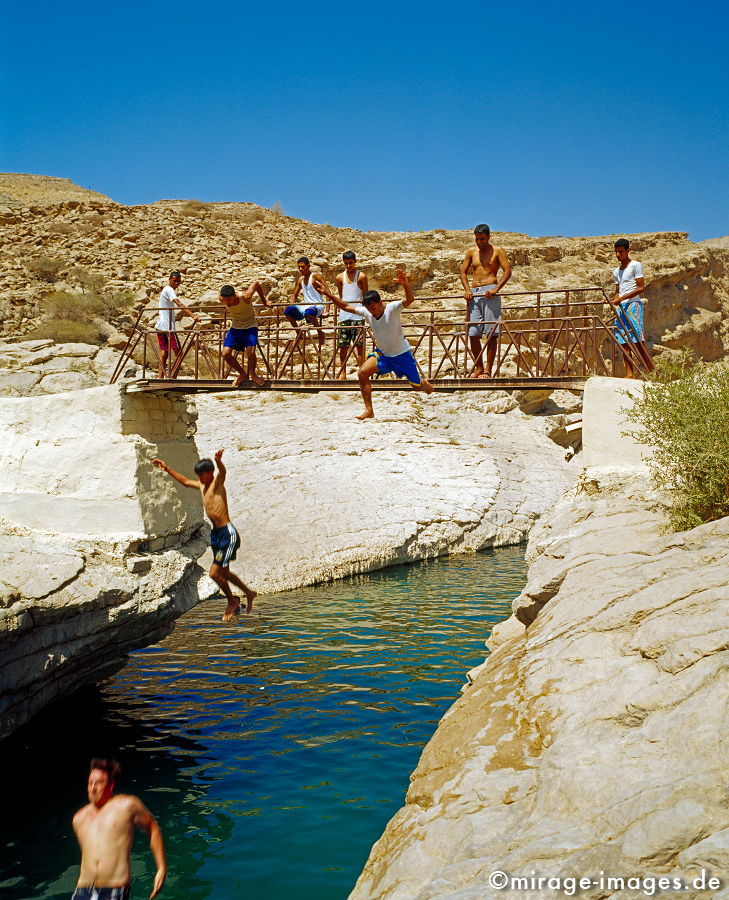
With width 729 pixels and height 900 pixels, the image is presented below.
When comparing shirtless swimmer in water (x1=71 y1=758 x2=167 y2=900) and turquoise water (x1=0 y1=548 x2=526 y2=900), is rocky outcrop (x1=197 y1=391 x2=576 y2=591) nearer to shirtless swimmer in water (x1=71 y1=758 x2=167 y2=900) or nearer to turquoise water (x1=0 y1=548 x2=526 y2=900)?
turquoise water (x1=0 y1=548 x2=526 y2=900)

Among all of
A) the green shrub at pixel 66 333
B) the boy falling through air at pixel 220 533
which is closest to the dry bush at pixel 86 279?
the green shrub at pixel 66 333

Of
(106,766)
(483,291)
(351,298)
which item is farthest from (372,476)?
(106,766)

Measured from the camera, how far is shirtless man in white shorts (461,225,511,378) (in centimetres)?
1246

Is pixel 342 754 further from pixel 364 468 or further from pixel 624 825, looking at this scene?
pixel 364 468

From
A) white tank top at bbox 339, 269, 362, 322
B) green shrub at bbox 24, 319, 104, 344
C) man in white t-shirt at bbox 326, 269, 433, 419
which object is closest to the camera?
man in white t-shirt at bbox 326, 269, 433, 419

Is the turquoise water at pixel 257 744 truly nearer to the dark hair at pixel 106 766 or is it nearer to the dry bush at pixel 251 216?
the dark hair at pixel 106 766

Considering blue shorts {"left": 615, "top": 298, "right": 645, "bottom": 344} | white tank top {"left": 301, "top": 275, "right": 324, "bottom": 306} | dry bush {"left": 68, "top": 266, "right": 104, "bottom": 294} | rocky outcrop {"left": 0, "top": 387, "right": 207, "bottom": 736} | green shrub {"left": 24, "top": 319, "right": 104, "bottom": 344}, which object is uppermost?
dry bush {"left": 68, "top": 266, "right": 104, "bottom": 294}

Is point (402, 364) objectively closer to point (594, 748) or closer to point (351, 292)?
point (351, 292)

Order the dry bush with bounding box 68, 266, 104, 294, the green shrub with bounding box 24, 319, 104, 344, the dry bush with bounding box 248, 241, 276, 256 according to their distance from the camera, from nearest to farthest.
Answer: the green shrub with bounding box 24, 319, 104, 344 < the dry bush with bounding box 68, 266, 104, 294 < the dry bush with bounding box 248, 241, 276, 256

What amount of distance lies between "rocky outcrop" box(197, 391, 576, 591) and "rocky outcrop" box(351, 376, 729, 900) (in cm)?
1295

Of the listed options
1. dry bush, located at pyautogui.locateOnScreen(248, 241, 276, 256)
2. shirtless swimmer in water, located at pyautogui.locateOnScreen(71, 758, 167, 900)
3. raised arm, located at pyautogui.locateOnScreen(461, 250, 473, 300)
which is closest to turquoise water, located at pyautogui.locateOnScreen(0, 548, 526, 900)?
shirtless swimmer in water, located at pyautogui.locateOnScreen(71, 758, 167, 900)

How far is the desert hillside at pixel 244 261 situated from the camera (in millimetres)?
37000

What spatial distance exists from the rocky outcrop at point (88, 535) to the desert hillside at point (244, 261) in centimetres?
2162

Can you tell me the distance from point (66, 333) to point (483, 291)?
2206cm
